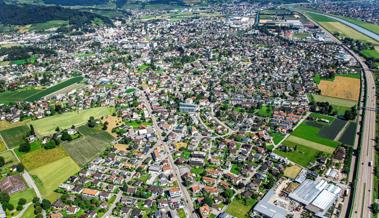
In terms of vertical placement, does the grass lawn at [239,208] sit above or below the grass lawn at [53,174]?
below

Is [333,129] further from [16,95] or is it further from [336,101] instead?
[16,95]

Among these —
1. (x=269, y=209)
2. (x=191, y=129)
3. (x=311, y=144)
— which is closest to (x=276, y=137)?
(x=311, y=144)

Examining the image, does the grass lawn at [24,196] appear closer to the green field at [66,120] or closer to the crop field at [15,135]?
the crop field at [15,135]

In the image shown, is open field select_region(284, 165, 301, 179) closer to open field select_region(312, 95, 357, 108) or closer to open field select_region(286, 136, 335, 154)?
open field select_region(286, 136, 335, 154)

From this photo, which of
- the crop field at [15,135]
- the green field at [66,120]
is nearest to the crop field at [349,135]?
the green field at [66,120]

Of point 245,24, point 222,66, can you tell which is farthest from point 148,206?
point 245,24

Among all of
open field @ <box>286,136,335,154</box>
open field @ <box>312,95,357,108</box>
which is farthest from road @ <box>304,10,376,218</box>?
open field @ <box>286,136,335,154</box>
